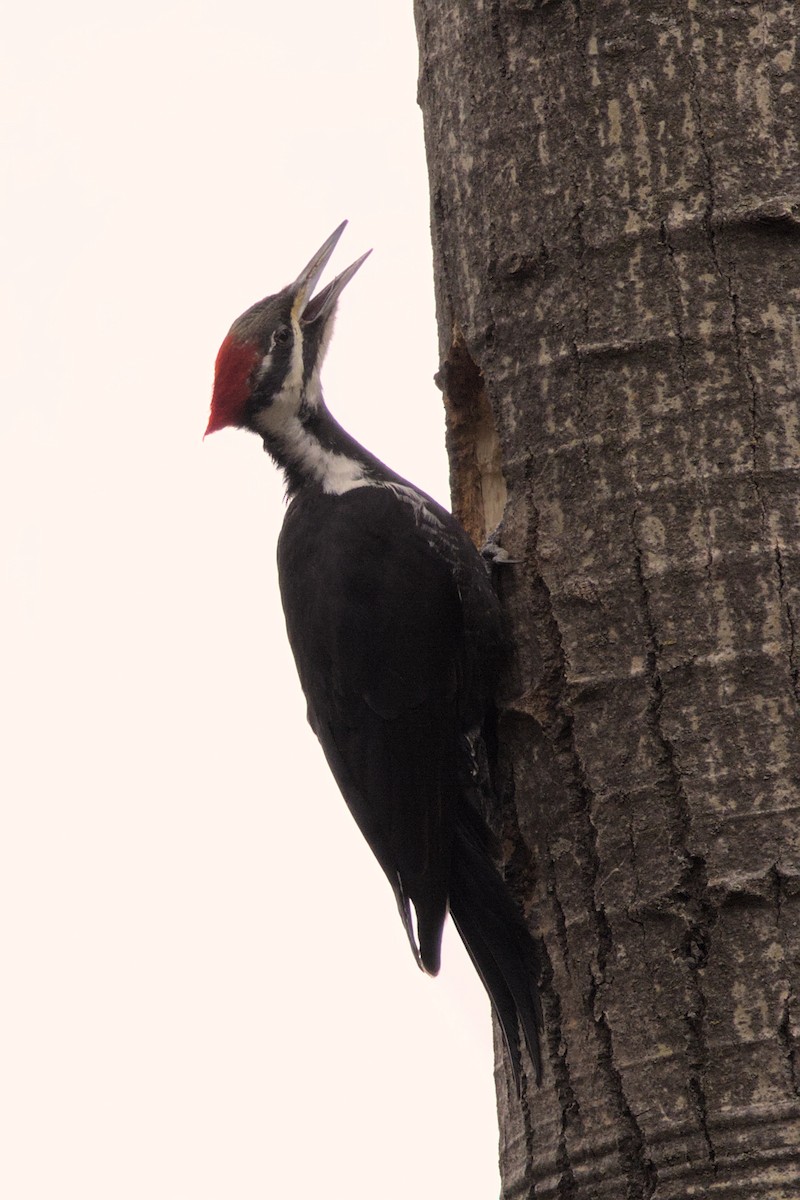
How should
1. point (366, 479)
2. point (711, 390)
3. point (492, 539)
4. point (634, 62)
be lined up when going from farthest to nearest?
point (366, 479)
point (492, 539)
point (634, 62)
point (711, 390)

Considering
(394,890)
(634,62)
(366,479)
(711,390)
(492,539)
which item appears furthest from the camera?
(366,479)

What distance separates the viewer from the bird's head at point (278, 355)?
10.2 feet

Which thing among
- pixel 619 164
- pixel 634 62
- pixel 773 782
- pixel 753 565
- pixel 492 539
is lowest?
pixel 773 782

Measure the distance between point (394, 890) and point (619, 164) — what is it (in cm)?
118

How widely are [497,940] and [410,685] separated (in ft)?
1.76

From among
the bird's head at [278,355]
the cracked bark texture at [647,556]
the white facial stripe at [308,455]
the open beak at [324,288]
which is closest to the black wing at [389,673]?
the white facial stripe at [308,455]

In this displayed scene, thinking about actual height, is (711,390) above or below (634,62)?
below

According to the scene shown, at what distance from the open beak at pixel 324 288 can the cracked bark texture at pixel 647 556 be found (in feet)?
3.24

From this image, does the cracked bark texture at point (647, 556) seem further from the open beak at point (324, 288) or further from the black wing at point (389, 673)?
the open beak at point (324, 288)

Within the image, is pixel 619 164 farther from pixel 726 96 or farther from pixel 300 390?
pixel 300 390

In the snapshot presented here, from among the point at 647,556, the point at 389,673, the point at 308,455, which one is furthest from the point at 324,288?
the point at 647,556

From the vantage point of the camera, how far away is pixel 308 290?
3.28 metres

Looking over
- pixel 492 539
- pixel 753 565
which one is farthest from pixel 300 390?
pixel 753 565

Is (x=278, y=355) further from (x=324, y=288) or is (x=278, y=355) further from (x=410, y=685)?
(x=410, y=685)
